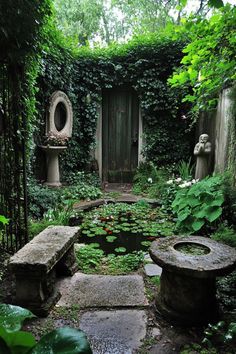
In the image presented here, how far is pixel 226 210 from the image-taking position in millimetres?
2910

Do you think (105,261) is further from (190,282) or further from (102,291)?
(190,282)

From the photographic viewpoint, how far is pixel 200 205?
304 centimetres

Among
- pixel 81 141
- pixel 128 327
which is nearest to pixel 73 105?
pixel 81 141

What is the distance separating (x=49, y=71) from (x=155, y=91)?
8.18 feet

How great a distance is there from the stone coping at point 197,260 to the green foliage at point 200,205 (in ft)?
2.90

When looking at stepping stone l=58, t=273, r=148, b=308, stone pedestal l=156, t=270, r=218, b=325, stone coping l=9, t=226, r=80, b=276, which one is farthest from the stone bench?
stone pedestal l=156, t=270, r=218, b=325

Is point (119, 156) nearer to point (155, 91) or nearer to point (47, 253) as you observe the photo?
point (155, 91)

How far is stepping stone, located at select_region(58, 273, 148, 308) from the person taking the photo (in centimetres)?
188

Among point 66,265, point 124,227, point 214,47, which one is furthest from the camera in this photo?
point 124,227

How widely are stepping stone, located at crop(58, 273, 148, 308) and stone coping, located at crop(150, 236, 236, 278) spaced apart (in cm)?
41

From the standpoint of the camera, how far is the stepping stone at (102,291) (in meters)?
1.88

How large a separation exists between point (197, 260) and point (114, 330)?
2.22 ft

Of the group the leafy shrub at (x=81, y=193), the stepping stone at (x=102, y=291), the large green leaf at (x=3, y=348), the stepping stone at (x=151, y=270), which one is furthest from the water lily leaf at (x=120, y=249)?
the large green leaf at (x=3, y=348)

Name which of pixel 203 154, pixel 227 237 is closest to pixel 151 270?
pixel 227 237
